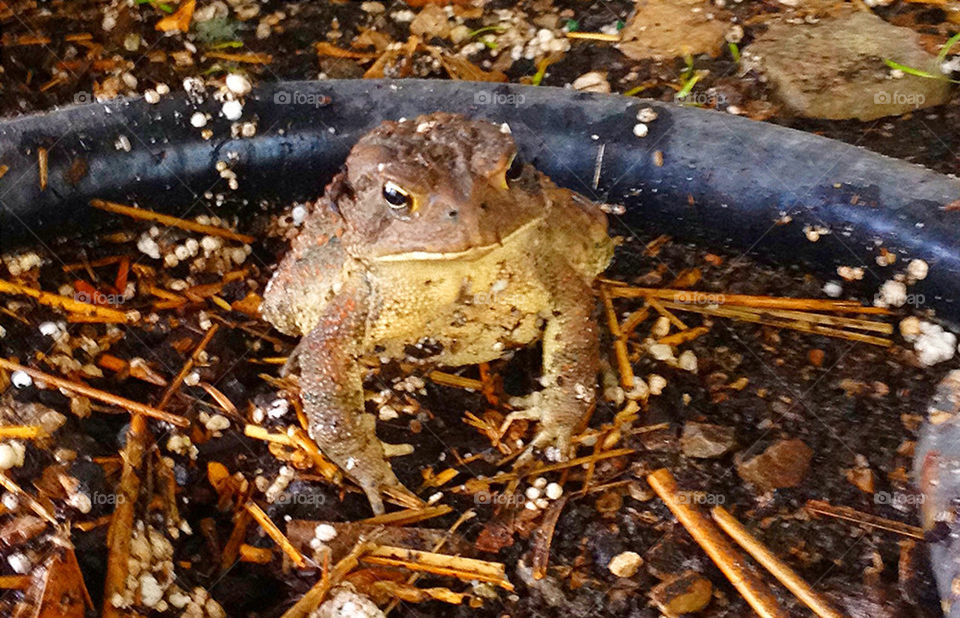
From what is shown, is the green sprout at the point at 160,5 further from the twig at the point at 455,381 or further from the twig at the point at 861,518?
the twig at the point at 861,518

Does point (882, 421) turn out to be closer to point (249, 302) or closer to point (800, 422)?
point (800, 422)

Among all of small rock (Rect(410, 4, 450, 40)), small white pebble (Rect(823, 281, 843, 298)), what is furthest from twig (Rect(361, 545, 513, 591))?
small rock (Rect(410, 4, 450, 40))

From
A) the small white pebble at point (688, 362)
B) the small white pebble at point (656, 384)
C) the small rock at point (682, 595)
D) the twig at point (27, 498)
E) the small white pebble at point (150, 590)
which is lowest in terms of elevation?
the small rock at point (682, 595)

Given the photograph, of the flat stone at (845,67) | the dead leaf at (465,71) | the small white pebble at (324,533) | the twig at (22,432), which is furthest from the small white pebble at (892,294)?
the twig at (22,432)

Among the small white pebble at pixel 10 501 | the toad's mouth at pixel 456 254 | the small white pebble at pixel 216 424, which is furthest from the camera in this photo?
the small white pebble at pixel 216 424

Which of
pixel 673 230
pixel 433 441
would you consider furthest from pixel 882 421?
pixel 433 441

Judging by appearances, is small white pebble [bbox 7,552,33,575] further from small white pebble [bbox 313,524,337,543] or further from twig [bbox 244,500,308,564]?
small white pebble [bbox 313,524,337,543]
